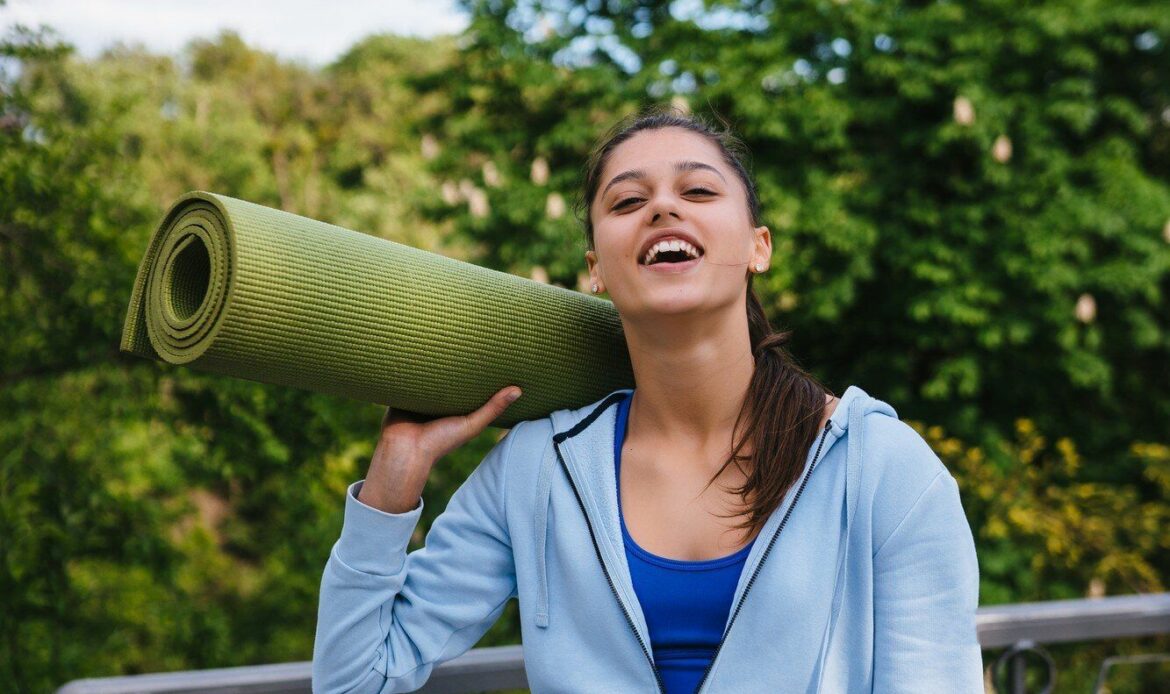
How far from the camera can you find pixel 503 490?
1640 millimetres

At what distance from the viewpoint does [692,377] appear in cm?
164

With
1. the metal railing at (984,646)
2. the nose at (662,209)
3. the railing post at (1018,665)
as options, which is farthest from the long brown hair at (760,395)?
the railing post at (1018,665)

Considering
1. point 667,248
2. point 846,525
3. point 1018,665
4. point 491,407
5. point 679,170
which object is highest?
point 679,170

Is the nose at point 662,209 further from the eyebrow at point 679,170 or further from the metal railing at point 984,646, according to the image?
the metal railing at point 984,646

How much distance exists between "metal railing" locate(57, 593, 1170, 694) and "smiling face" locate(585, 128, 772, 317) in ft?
2.27

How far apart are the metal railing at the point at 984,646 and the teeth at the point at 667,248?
2.38 ft

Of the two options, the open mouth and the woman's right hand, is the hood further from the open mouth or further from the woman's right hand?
the open mouth

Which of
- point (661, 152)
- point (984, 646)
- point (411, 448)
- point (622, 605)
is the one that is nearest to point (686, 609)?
point (622, 605)

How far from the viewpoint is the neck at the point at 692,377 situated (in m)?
1.61

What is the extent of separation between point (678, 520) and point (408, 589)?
0.43 meters

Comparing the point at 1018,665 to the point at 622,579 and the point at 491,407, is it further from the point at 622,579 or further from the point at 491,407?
the point at 491,407

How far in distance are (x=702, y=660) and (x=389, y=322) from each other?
0.65 m

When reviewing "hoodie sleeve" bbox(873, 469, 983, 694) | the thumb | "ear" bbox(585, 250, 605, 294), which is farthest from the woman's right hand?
"hoodie sleeve" bbox(873, 469, 983, 694)

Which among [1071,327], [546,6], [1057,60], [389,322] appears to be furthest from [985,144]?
[389,322]
